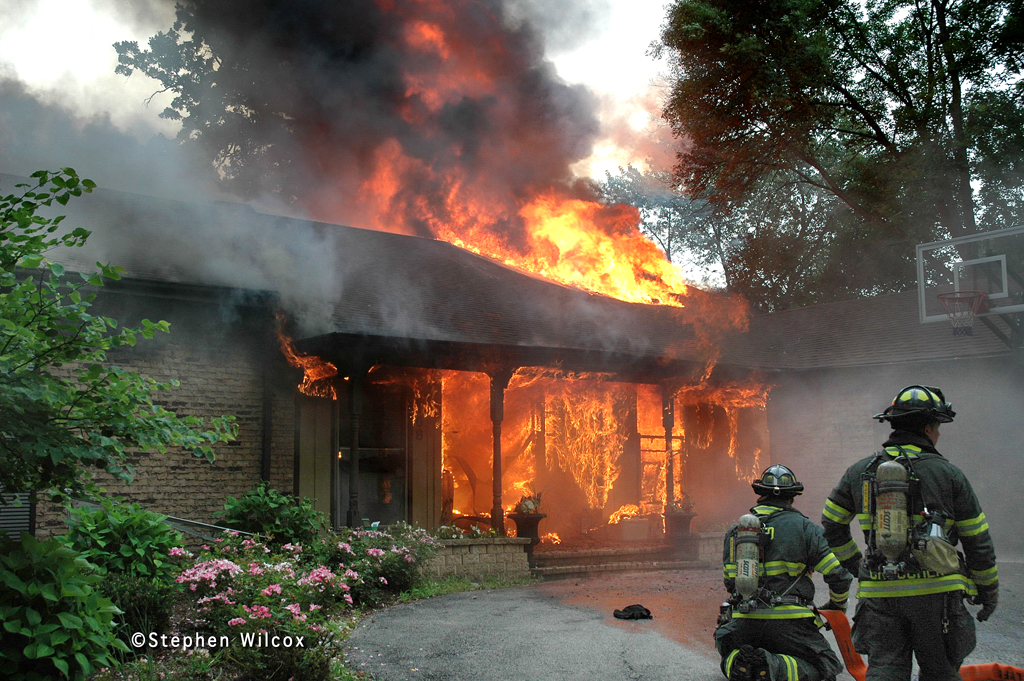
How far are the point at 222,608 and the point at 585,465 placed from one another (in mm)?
11972

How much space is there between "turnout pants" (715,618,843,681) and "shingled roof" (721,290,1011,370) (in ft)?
35.3

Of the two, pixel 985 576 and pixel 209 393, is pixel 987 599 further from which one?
pixel 209 393

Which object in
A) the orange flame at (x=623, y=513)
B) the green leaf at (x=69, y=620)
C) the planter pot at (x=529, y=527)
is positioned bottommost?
the orange flame at (x=623, y=513)

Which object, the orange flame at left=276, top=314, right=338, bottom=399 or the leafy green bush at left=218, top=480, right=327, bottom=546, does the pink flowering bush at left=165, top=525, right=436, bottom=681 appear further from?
the orange flame at left=276, top=314, right=338, bottom=399

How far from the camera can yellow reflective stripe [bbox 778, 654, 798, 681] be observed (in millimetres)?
4750

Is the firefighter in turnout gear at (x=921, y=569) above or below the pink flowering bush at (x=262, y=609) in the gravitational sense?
above

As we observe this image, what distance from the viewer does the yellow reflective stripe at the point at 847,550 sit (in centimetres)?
469

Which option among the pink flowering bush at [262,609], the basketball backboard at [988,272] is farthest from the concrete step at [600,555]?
the basketball backboard at [988,272]

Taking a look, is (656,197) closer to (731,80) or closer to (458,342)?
(731,80)

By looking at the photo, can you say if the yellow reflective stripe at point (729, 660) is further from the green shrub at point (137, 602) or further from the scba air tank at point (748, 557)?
the green shrub at point (137, 602)

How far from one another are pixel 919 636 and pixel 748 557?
1038 millimetres

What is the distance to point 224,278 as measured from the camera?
11328 mm

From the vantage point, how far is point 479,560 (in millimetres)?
11578

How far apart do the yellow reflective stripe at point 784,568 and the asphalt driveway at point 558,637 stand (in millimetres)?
1676
